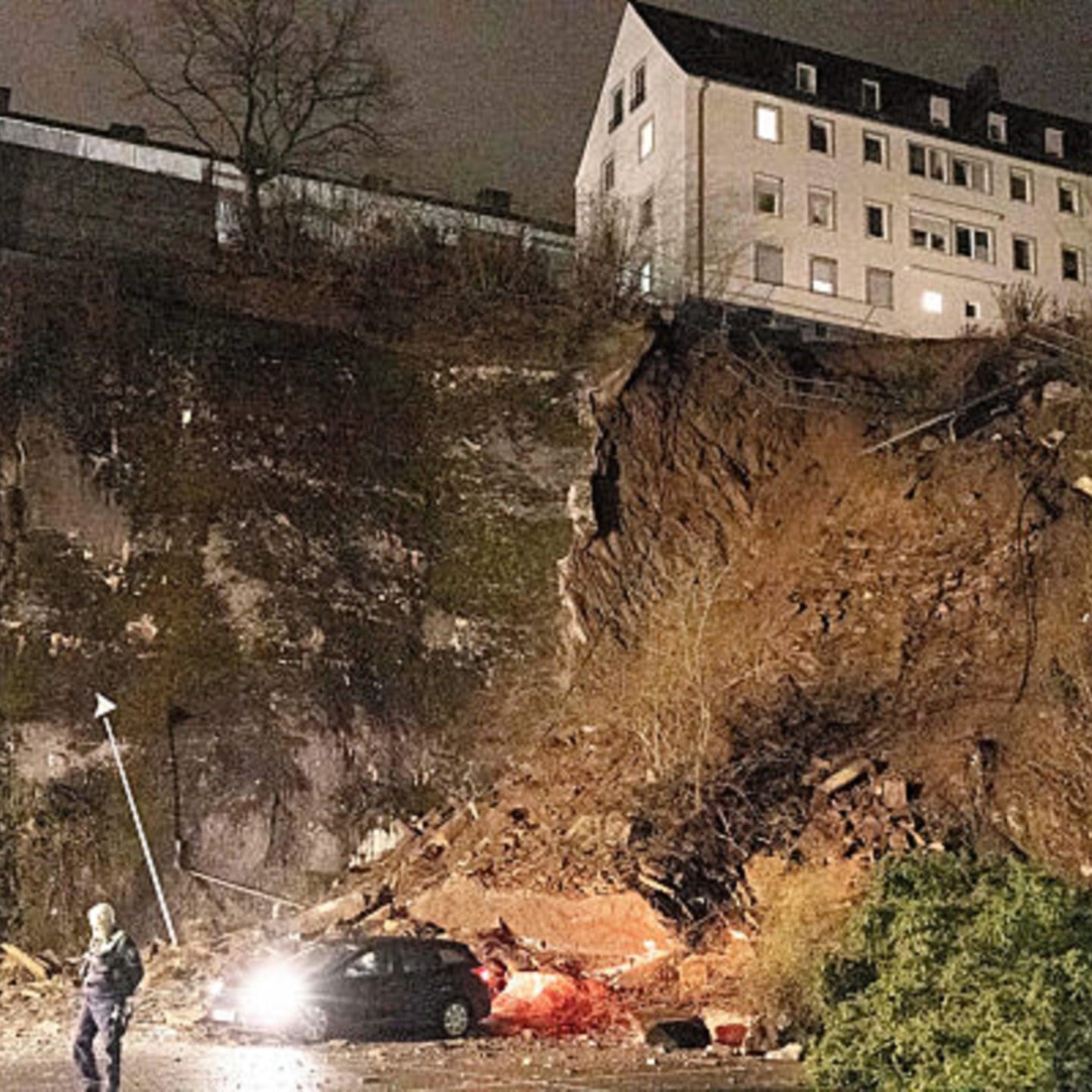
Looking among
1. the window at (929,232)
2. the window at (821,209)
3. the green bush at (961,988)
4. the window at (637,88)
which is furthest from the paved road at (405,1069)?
the window at (637,88)

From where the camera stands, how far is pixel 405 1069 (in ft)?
49.6

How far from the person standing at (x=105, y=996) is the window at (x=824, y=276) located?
114ft

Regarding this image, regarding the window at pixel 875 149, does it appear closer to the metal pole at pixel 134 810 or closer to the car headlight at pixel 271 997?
the metal pole at pixel 134 810

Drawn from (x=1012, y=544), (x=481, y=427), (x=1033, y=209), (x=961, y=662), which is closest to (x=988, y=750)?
(x=961, y=662)

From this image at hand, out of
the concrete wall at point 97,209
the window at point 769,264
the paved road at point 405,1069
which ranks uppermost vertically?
the window at point 769,264

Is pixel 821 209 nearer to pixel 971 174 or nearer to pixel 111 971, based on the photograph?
pixel 971 174

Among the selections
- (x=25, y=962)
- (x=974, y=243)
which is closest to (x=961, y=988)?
(x=25, y=962)

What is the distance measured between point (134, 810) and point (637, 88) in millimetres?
31075

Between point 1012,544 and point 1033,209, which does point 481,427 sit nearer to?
point 1012,544

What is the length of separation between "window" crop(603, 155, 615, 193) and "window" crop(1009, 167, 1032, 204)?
13.2m

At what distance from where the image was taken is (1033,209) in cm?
4872

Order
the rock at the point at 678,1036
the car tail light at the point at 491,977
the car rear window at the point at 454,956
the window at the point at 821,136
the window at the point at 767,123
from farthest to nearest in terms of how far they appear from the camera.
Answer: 1. the window at the point at 821,136
2. the window at the point at 767,123
3. the car tail light at the point at 491,977
4. the car rear window at the point at 454,956
5. the rock at the point at 678,1036

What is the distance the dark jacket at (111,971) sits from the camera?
1262cm

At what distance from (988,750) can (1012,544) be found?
223 inches
